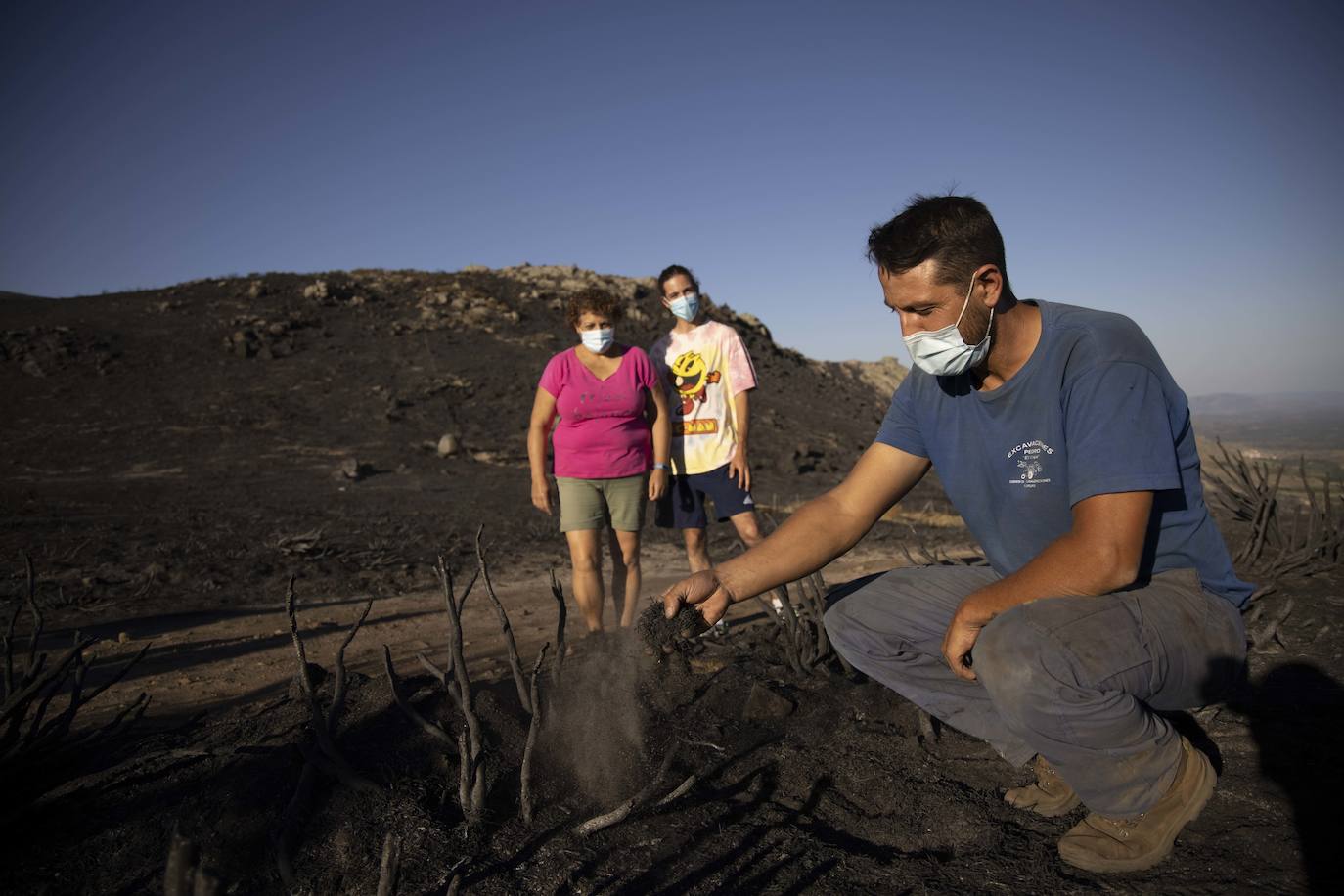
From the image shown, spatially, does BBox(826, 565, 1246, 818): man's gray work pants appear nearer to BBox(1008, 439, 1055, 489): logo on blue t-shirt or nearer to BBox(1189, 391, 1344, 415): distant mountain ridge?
BBox(1008, 439, 1055, 489): logo on blue t-shirt

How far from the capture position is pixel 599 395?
4.02 metres

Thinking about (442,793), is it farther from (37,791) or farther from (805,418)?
(805,418)

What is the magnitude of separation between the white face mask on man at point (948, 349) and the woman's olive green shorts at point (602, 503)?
217cm

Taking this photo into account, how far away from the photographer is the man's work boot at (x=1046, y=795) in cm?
220

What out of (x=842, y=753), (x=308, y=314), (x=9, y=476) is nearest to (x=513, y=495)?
(x=9, y=476)

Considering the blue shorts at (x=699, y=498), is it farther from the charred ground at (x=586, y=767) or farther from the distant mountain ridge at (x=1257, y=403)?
the distant mountain ridge at (x=1257, y=403)

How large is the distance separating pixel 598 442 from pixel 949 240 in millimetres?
2314

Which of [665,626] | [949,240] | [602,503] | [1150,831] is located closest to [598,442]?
[602,503]

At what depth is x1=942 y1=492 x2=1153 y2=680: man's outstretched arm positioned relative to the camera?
1834 mm

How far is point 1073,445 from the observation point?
1.95 m

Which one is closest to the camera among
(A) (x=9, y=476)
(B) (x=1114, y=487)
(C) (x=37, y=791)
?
(B) (x=1114, y=487)

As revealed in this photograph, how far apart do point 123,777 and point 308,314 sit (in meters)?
18.2

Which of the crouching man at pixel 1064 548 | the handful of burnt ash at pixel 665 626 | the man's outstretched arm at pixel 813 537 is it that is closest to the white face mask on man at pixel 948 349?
the crouching man at pixel 1064 548

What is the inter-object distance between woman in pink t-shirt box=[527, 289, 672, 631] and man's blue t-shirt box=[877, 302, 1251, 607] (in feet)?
6.42
